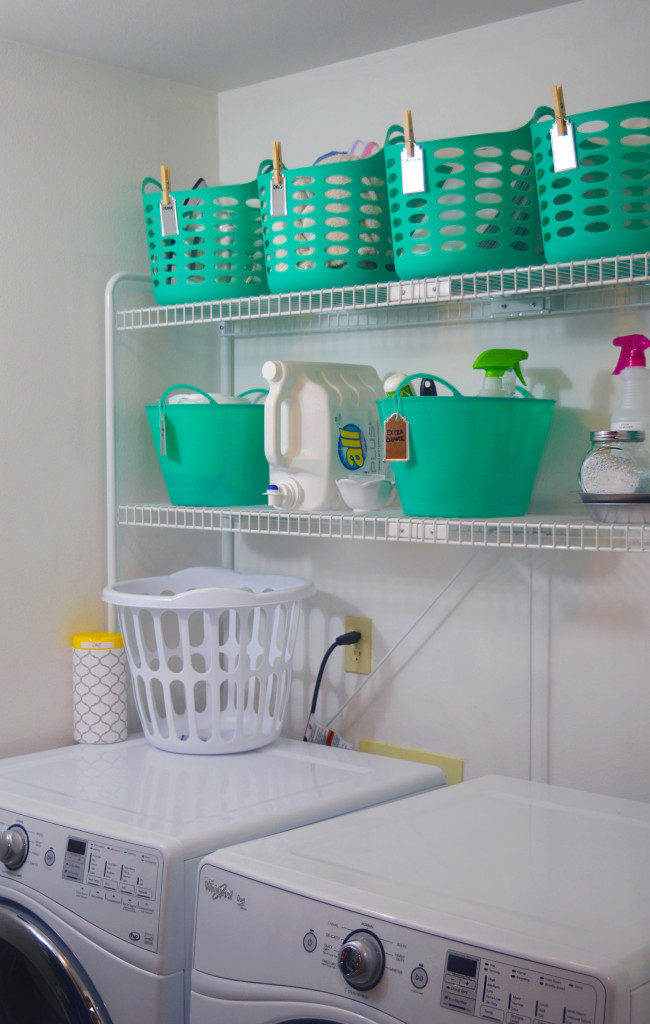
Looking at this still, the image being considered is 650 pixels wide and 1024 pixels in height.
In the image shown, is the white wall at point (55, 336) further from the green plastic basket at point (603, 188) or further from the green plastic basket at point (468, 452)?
the green plastic basket at point (603, 188)

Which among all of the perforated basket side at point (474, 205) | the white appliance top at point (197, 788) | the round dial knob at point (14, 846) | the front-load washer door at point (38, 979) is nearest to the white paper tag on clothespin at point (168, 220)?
the perforated basket side at point (474, 205)

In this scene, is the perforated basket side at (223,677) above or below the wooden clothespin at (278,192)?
below

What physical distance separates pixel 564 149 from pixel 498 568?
2.49ft

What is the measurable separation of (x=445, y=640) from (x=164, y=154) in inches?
46.6

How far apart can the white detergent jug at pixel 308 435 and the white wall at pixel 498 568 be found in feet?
0.82

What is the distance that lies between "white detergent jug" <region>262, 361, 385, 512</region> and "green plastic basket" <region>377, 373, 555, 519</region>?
20cm

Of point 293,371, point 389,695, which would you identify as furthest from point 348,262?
point 389,695

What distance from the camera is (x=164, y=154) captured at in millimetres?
2264

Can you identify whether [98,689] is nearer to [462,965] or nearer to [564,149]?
[462,965]

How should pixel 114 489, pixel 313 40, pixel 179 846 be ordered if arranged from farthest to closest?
pixel 114 489
pixel 313 40
pixel 179 846

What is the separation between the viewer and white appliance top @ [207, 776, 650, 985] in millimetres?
1165

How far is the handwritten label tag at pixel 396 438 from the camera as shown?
65.4 inches

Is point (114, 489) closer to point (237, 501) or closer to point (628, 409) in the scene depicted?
point (237, 501)

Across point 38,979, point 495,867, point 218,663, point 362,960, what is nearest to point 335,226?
point 218,663
